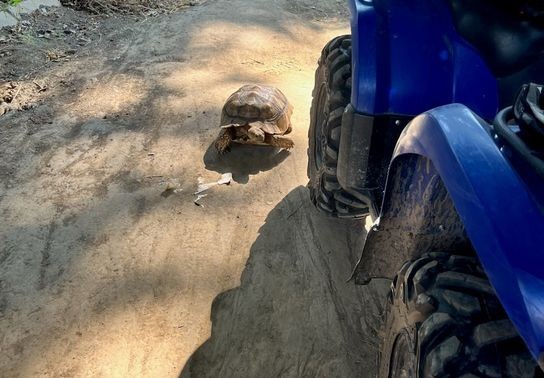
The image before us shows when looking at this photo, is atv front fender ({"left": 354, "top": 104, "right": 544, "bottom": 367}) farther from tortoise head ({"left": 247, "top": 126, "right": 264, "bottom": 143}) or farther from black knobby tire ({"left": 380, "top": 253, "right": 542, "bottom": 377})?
tortoise head ({"left": 247, "top": 126, "right": 264, "bottom": 143})

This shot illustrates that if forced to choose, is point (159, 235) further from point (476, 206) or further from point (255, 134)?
point (476, 206)

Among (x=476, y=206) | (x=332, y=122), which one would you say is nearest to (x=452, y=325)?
(x=476, y=206)

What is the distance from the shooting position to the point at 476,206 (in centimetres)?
115

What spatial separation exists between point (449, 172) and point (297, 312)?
1.74 m

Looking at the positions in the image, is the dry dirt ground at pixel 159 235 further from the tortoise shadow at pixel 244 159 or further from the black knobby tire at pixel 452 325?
the black knobby tire at pixel 452 325

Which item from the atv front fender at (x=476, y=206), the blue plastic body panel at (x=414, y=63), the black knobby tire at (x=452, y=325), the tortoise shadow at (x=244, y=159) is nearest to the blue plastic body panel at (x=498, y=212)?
→ the atv front fender at (x=476, y=206)

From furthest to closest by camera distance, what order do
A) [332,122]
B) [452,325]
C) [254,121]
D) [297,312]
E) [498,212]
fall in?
[254,121], [297,312], [332,122], [452,325], [498,212]

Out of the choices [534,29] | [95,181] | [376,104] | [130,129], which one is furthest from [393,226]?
[130,129]

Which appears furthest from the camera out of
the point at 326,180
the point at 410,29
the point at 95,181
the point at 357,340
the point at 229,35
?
the point at 229,35

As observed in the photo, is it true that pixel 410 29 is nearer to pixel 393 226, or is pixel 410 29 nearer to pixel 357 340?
pixel 393 226

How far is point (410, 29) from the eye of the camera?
2.05 m

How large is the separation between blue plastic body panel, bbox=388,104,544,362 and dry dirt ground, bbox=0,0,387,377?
62.1 inches

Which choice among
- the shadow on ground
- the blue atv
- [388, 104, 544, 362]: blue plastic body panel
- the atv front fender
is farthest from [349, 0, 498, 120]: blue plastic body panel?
the shadow on ground

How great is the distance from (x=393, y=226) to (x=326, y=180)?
1.01 meters
